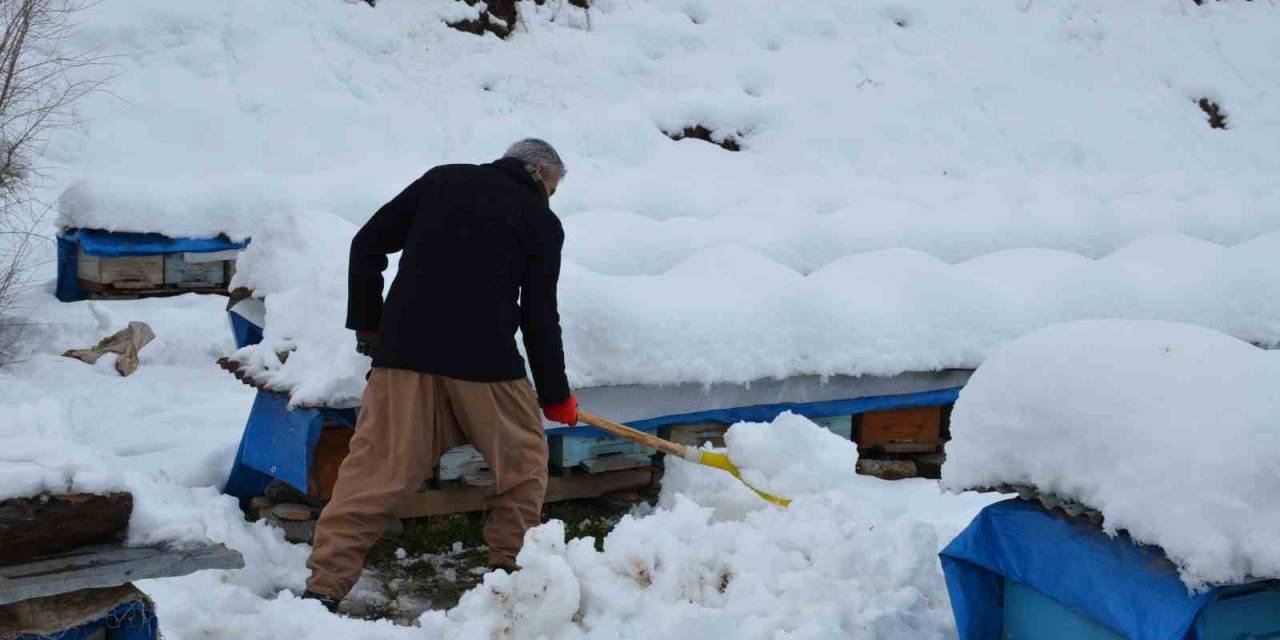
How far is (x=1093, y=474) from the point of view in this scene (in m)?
2.87

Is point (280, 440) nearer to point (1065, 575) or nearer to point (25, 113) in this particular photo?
point (1065, 575)

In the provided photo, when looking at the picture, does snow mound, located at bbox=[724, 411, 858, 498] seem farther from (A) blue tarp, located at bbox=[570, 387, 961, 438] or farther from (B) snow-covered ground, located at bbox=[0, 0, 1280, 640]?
(A) blue tarp, located at bbox=[570, 387, 961, 438]

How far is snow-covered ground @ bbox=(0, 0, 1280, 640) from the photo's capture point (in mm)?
3486

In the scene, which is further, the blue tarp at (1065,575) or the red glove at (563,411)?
the red glove at (563,411)

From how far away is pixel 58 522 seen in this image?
8.58 ft

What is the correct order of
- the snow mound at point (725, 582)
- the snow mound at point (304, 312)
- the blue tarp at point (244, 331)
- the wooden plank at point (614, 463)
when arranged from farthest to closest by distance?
the blue tarp at point (244, 331) < the wooden plank at point (614, 463) < the snow mound at point (304, 312) < the snow mound at point (725, 582)

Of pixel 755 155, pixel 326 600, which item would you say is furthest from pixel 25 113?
pixel 755 155

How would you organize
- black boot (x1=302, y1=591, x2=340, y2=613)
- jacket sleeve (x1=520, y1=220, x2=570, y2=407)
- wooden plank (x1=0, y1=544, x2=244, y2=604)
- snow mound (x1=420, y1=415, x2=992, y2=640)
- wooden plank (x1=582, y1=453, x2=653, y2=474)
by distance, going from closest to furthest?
wooden plank (x1=0, y1=544, x2=244, y2=604) → snow mound (x1=420, y1=415, x2=992, y2=640) → black boot (x1=302, y1=591, x2=340, y2=613) → jacket sleeve (x1=520, y1=220, x2=570, y2=407) → wooden plank (x1=582, y1=453, x2=653, y2=474)

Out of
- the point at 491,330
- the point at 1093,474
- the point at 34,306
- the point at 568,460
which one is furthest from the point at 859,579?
the point at 34,306

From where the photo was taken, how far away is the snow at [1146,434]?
102 inches

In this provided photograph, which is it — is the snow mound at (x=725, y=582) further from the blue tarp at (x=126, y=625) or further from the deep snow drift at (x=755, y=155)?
the deep snow drift at (x=755, y=155)

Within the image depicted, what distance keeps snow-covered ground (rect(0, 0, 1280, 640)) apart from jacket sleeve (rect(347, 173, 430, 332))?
0.28 metres

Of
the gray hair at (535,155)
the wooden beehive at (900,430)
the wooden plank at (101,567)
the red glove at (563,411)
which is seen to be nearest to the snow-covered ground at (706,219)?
the wooden plank at (101,567)

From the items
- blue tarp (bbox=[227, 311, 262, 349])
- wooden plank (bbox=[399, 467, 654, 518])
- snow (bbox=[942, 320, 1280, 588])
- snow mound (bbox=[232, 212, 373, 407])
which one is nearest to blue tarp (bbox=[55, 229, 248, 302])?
blue tarp (bbox=[227, 311, 262, 349])
